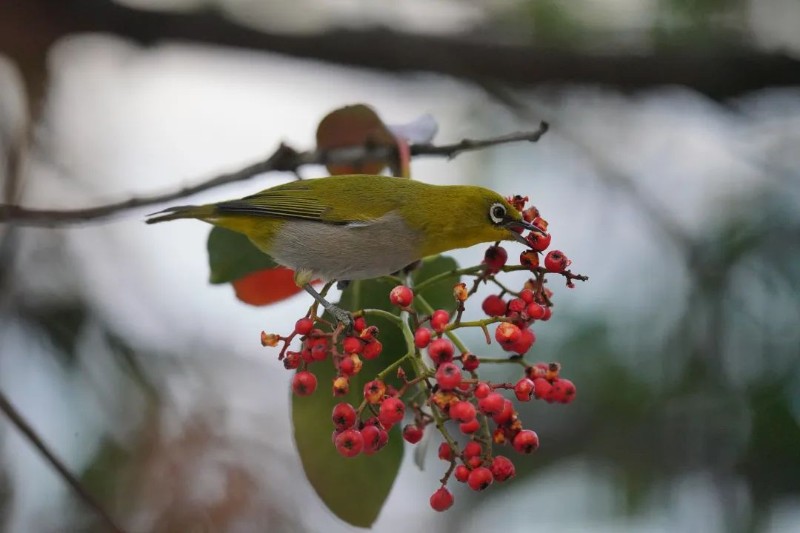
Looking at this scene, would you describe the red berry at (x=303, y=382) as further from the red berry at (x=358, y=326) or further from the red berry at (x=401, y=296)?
the red berry at (x=401, y=296)

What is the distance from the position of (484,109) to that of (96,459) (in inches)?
103

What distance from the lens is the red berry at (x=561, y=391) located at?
1855 millimetres

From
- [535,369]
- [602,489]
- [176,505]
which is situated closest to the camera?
[535,369]

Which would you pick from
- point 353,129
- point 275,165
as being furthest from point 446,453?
point 353,129

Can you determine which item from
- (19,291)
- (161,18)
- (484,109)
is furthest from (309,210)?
(484,109)

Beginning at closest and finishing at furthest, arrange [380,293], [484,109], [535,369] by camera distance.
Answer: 1. [535,369]
2. [380,293]
3. [484,109]

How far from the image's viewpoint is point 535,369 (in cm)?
187

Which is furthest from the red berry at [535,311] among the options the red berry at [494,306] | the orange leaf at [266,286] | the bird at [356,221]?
the orange leaf at [266,286]

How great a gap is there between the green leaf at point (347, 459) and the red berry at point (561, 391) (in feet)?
1.54

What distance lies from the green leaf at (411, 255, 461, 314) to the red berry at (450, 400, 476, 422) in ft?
1.78

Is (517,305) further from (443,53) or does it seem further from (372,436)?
(443,53)

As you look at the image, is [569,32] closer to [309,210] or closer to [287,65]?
[287,65]

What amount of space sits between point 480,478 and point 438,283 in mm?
627

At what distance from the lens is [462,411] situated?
1695 mm
